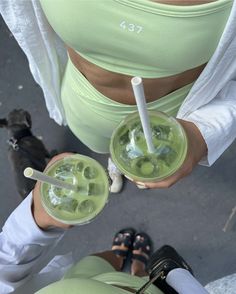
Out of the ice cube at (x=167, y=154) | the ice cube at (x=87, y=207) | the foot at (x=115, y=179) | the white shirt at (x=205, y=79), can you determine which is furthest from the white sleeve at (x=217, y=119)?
the foot at (x=115, y=179)

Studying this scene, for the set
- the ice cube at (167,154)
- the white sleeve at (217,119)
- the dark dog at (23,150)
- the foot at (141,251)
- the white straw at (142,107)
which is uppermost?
the white straw at (142,107)

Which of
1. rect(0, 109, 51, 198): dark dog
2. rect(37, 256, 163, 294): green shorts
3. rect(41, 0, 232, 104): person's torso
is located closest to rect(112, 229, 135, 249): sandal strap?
rect(0, 109, 51, 198): dark dog

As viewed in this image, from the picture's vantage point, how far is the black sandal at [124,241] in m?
1.52

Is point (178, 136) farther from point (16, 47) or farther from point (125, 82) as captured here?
point (16, 47)

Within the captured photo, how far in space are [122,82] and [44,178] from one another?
Answer: 0.24 m

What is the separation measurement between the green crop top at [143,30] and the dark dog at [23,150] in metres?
0.71

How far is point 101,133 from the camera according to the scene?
107 centimetres

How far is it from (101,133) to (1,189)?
0.71 metres

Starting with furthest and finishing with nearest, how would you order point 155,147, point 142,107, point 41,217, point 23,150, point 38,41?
point 23,150, point 38,41, point 41,217, point 155,147, point 142,107

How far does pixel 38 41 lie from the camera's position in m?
0.94

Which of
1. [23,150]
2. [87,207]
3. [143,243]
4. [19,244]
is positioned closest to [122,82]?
[87,207]

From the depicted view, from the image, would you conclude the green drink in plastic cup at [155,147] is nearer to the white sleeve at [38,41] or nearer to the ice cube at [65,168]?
the ice cube at [65,168]

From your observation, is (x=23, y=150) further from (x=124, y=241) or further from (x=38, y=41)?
(x=38, y=41)

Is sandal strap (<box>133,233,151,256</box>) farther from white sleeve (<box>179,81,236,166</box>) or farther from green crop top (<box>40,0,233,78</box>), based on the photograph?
green crop top (<box>40,0,233,78</box>)
